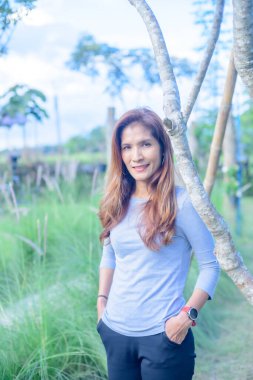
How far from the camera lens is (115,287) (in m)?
2.22

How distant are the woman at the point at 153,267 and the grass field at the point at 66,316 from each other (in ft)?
3.26

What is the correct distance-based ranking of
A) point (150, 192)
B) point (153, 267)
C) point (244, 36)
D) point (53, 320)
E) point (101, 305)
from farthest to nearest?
point (53, 320), point (101, 305), point (150, 192), point (153, 267), point (244, 36)

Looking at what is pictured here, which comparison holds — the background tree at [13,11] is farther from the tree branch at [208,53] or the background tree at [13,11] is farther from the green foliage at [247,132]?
the green foliage at [247,132]

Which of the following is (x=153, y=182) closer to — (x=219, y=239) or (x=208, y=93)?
(x=219, y=239)

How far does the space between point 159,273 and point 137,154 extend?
0.47 metres

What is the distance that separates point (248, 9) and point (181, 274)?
965 mm

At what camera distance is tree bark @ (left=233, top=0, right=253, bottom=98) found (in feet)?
6.44

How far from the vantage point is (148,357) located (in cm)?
208

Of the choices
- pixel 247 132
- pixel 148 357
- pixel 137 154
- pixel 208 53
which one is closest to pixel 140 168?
pixel 137 154

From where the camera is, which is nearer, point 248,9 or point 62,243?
point 248,9

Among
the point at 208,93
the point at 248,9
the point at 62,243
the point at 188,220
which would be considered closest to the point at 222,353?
the point at 62,243

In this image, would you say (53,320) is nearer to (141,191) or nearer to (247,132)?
(141,191)

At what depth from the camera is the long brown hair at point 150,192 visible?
2072mm

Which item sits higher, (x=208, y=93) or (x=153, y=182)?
(x=208, y=93)
